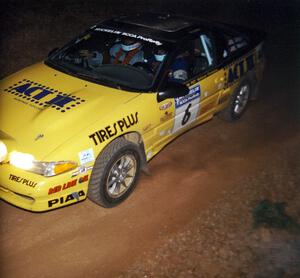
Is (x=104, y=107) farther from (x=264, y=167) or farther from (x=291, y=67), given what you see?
(x=291, y=67)

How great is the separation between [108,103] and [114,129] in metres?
0.35

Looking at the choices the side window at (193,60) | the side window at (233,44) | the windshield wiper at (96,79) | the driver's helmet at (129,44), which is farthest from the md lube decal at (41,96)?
the side window at (233,44)

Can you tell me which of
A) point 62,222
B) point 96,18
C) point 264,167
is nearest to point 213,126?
point 264,167

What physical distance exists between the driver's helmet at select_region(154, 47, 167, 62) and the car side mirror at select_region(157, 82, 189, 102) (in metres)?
0.48

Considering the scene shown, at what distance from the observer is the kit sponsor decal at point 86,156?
161 inches

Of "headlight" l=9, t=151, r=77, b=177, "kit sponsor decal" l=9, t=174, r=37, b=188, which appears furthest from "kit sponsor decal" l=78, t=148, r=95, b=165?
"kit sponsor decal" l=9, t=174, r=37, b=188

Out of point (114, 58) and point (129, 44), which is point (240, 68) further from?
point (114, 58)

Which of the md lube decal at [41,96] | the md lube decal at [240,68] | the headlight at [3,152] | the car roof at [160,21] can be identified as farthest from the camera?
the md lube decal at [240,68]

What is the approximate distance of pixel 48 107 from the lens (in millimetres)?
4477

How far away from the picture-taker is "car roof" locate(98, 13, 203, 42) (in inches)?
206

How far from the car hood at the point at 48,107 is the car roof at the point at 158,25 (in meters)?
1.05

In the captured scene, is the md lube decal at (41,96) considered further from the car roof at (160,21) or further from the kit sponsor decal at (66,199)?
the car roof at (160,21)

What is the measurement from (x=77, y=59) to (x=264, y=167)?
119 inches

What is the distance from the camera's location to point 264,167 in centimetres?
570
